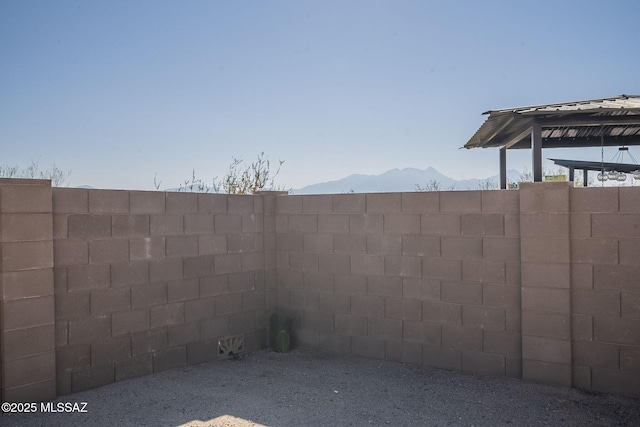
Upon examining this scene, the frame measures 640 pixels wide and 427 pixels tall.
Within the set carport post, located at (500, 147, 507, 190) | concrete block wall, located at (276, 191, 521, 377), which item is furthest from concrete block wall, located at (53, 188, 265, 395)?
carport post, located at (500, 147, 507, 190)

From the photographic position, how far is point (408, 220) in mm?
5160

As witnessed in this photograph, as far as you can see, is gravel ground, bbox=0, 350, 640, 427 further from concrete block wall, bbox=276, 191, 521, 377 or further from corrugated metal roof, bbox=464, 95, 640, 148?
corrugated metal roof, bbox=464, 95, 640, 148

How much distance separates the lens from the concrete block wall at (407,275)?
469 centimetres

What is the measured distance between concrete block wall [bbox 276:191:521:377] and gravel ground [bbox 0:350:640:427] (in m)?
0.34

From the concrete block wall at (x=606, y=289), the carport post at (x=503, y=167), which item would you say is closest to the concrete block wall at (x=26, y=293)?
the concrete block wall at (x=606, y=289)

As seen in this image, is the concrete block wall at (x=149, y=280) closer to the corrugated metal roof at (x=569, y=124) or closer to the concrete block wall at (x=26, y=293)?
the concrete block wall at (x=26, y=293)

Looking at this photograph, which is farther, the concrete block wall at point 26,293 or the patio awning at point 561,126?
the patio awning at point 561,126

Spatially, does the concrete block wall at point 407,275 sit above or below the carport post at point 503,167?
below

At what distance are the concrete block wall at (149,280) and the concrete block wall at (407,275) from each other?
0.62 metres

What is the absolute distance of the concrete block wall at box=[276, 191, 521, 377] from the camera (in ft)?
15.4

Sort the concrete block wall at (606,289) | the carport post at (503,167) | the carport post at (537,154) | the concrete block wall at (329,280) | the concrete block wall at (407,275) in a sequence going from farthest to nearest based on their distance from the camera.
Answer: the carport post at (503,167) < the carport post at (537,154) < the concrete block wall at (407,275) < the concrete block wall at (606,289) < the concrete block wall at (329,280)


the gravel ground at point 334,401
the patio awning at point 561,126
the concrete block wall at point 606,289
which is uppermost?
the patio awning at point 561,126

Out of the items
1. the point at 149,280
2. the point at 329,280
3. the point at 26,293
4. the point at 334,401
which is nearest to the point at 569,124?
the point at 329,280

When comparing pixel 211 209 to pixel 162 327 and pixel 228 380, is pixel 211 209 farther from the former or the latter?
pixel 228 380
